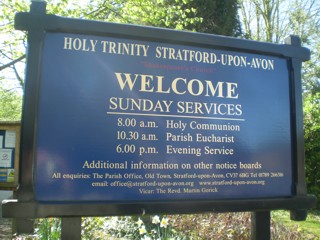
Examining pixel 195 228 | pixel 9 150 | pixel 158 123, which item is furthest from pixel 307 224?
pixel 9 150

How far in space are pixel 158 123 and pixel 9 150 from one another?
3467 millimetres

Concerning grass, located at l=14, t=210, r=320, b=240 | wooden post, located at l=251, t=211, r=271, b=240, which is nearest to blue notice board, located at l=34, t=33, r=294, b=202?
wooden post, located at l=251, t=211, r=271, b=240

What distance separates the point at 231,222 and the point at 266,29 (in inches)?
730

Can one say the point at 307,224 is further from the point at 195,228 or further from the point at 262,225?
the point at 262,225

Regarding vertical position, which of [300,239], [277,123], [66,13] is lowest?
[300,239]

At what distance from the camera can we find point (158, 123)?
2652 mm

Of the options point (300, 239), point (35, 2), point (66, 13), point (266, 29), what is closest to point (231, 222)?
point (300, 239)

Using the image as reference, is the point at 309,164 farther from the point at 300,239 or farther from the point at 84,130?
the point at 84,130

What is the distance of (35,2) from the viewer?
8.38 ft

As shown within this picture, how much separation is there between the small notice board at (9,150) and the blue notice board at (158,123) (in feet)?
10.5

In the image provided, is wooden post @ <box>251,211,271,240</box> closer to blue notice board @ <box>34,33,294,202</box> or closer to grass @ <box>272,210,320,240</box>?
blue notice board @ <box>34,33,294,202</box>

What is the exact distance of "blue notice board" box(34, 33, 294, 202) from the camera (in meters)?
Answer: 2.45

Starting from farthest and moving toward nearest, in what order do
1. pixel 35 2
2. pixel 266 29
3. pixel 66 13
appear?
pixel 266 29 → pixel 66 13 → pixel 35 2

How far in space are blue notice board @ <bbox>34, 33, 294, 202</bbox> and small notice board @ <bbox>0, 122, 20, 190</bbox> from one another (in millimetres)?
3198
